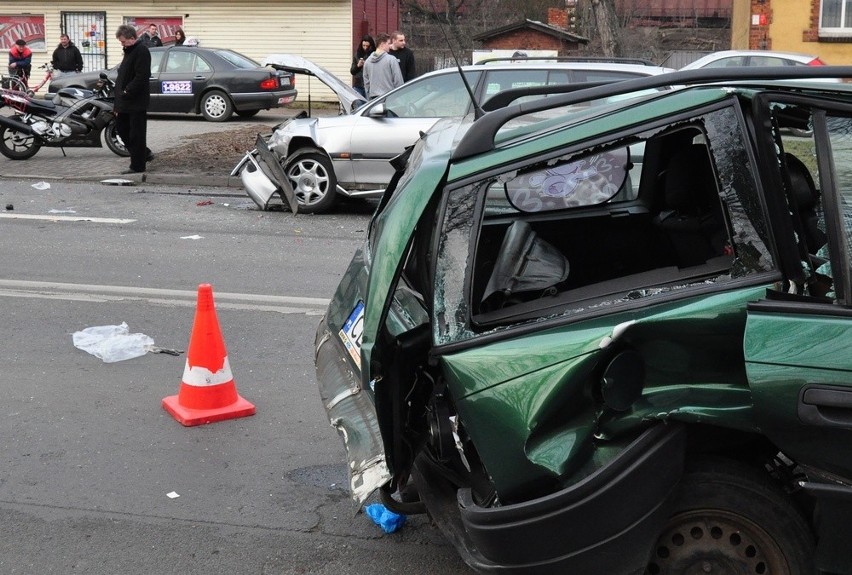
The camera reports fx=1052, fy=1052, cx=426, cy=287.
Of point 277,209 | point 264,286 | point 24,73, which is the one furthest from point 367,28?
point 264,286

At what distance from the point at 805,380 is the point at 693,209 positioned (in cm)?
152

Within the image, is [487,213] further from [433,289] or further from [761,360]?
[761,360]

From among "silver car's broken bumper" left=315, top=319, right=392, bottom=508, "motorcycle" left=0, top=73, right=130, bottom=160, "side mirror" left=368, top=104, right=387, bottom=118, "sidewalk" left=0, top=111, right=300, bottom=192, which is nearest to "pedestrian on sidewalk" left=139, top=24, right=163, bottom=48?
"sidewalk" left=0, top=111, right=300, bottom=192

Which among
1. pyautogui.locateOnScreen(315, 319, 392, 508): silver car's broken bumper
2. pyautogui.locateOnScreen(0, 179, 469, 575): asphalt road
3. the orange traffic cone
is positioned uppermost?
pyautogui.locateOnScreen(315, 319, 392, 508): silver car's broken bumper

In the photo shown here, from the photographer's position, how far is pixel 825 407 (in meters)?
2.77

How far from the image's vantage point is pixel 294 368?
610cm

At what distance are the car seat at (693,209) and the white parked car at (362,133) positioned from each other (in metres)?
6.60

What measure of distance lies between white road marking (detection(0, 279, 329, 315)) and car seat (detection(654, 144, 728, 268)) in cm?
346

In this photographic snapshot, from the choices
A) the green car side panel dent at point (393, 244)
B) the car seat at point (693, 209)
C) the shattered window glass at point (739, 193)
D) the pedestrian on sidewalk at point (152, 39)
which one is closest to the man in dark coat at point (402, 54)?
the pedestrian on sidewalk at point (152, 39)

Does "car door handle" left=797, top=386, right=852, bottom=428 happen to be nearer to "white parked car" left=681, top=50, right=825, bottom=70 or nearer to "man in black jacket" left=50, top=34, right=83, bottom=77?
"white parked car" left=681, top=50, right=825, bottom=70

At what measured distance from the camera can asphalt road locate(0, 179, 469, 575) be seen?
3.98m

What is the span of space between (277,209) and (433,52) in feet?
74.7

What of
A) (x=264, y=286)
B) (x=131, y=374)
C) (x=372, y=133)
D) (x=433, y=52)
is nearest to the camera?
Result: (x=131, y=374)

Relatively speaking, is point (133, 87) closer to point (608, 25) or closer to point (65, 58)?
point (608, 25)
